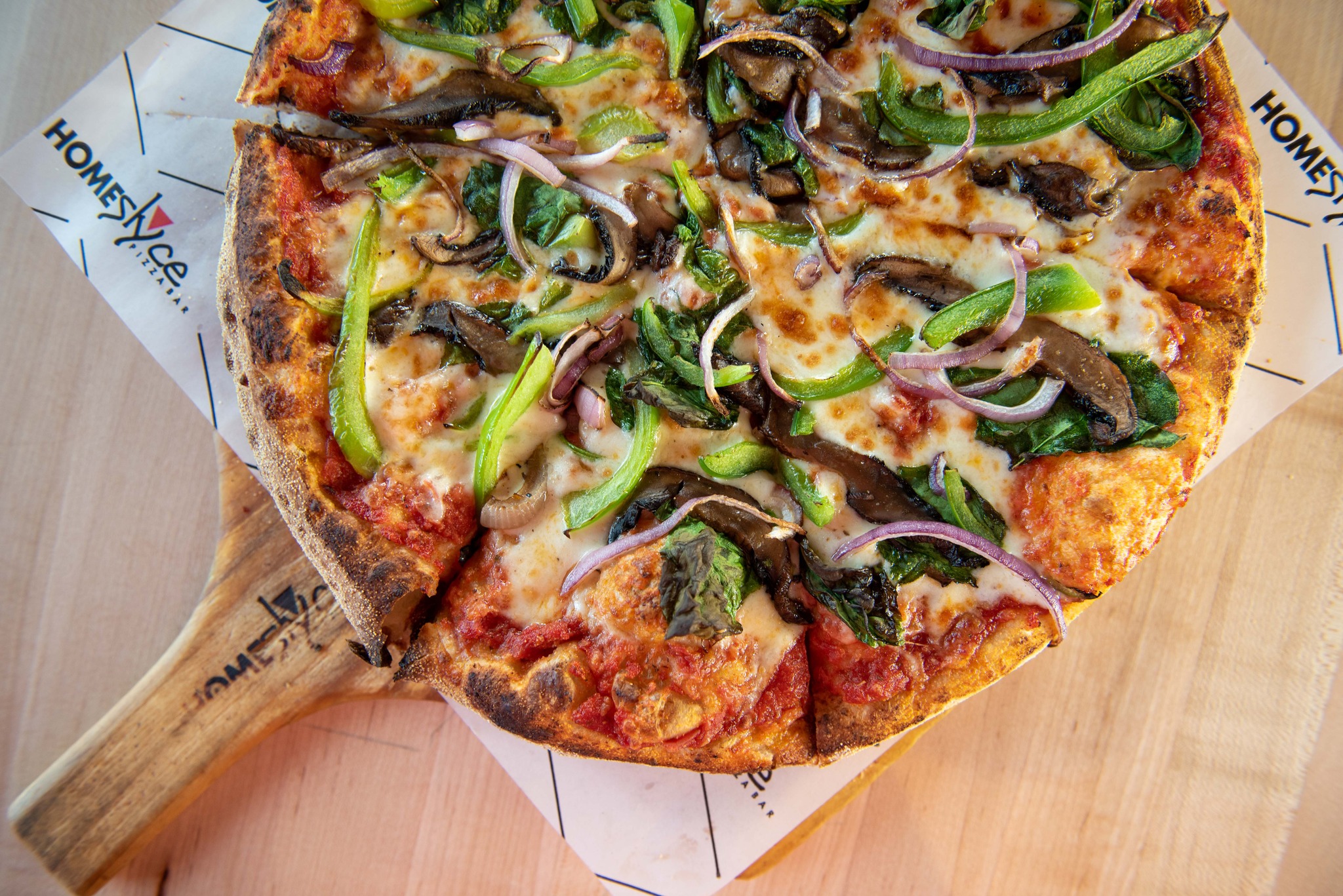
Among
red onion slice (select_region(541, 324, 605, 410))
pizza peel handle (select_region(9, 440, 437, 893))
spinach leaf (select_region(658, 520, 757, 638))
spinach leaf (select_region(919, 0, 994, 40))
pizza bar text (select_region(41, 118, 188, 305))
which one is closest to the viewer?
spinach leaf (select_region(658, 520, 757, 638))

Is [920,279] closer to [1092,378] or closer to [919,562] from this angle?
[1092,378]

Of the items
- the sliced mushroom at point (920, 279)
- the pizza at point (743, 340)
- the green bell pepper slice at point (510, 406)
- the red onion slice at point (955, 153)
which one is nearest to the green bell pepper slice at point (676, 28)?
the pizza at point (743, 340)

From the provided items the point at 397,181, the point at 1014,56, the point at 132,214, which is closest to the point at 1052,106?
the point at 1014,56

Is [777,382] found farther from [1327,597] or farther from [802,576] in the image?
[1327,597]

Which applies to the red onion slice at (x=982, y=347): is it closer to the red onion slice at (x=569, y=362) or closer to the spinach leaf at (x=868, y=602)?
the spinach leaf at (x=868, y=602)

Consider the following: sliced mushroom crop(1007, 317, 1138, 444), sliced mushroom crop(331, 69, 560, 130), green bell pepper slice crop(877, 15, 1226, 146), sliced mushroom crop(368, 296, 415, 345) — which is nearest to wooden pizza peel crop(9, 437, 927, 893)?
sliced mushroom crop(368, 296, 415, 345)

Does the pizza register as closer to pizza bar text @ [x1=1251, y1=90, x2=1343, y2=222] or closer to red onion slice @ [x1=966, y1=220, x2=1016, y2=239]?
red onion slice @ [x1=966, y1=220, x2=1016, y2=239]

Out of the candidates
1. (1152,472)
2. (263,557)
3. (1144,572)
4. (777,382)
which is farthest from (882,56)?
(263,557)
